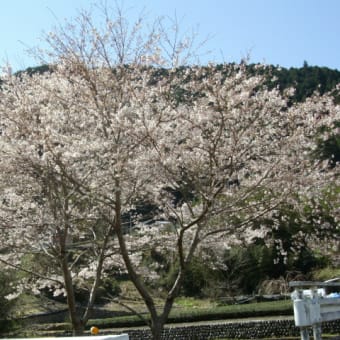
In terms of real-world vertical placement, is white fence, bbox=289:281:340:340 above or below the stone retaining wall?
above

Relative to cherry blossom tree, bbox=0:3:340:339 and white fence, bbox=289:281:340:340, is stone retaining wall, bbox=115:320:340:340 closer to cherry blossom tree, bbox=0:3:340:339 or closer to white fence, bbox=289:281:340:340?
cherry blossom tree, bbox=0:3:340:339

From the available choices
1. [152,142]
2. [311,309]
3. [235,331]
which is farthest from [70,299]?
[235,331]

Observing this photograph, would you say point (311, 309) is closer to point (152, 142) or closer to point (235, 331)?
point (152, 142)

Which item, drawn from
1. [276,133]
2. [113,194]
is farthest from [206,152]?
[113,194]

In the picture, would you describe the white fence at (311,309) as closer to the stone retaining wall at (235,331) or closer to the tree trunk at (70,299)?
the tree trunk at (70,299)

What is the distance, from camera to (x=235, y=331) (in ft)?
51.9

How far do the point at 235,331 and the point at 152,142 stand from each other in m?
9.69

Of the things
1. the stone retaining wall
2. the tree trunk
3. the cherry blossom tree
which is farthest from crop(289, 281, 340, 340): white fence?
the stone retaining wall

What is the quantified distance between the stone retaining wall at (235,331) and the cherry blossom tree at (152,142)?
7027mm

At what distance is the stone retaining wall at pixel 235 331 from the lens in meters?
15.0

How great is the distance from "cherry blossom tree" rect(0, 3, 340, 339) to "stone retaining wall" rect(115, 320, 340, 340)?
23.1 feet

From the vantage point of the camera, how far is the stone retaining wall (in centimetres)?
1495

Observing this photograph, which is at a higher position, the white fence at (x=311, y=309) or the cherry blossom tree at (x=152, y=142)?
the cherry blossom tree at (x=152, y=142)

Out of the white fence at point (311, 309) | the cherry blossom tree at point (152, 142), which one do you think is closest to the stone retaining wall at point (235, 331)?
the cherry blossom tree at point (152, 142)
